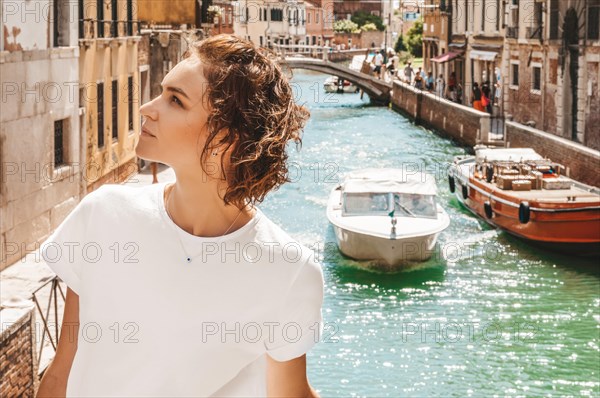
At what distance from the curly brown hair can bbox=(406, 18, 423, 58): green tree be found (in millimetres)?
62754

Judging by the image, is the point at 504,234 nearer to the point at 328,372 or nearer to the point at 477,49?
the point at 328,372

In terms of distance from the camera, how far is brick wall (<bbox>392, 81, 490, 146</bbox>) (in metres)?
26.5

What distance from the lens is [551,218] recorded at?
1523 cm

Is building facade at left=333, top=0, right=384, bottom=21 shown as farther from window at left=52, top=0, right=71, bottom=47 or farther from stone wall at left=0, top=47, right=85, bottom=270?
stone wall at left=0, top=47, right=85, bottom=270

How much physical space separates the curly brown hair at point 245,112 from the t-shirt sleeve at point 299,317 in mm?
155

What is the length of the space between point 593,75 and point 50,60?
13314 mm

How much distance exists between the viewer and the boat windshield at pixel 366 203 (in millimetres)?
15242

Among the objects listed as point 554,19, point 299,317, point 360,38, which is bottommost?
point 299,317

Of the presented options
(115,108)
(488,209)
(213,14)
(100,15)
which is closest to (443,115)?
(213,14)

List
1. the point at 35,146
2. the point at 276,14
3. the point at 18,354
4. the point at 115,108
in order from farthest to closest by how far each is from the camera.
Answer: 1. the point at 276,14
2. the point at 115,108
3. the point at 35,146
4. the point at 18,354

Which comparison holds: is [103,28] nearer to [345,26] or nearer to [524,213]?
[524,213]

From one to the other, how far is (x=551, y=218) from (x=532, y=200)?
1.58ft

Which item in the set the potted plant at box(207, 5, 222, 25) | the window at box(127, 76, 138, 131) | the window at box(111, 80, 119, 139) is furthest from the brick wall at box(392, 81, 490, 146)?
the window at box(111, 80, 119, 139)

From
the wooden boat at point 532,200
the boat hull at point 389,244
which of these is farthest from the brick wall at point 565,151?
the boat hull at point 389,244
